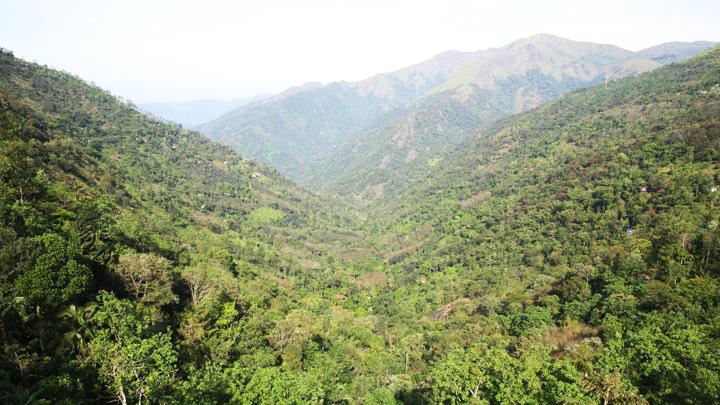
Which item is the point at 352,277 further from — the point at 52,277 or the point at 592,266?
the point at 52,277

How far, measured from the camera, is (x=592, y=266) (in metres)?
72.7

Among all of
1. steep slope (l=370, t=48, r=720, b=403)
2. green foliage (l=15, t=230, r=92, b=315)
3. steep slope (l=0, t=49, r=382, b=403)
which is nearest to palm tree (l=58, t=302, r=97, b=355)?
steep slope (l=0, t=49, r=382, b=403)

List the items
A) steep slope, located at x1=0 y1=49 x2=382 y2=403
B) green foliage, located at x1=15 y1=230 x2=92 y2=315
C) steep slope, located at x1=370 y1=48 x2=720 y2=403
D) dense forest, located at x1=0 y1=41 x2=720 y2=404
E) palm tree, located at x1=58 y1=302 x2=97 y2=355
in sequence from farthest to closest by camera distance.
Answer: steep slope, located at x1=370 y1=48 x2=720 y2=403 → dense forest, located at x1=0 y1=41 x2=720 y2=404 → green foliage, located at x1=15 y1=230 x2=92 y2=315 → palm tree, located at x1=58 y1=302 x2=97 y2=355 → steep slope, located at x1=0 y1=49 x2=382 y2=403

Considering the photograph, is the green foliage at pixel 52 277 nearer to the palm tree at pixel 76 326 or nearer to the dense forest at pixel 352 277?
the dense forest at pixel 352 277

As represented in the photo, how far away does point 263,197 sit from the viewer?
192 meters

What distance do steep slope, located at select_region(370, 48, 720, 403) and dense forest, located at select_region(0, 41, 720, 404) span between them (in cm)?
40

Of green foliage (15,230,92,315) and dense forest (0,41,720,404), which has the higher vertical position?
green foliage (15,230,92,315)

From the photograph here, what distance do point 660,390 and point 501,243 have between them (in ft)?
315

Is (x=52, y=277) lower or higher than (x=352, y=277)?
higher

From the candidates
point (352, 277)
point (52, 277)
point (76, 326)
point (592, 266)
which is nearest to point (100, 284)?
point (52, 277)

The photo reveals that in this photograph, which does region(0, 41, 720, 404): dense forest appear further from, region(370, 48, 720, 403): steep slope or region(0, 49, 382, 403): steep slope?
region(370, 48, 720, 403): steep slope

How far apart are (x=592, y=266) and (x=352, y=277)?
8031 cm

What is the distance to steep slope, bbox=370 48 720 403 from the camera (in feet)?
98.8

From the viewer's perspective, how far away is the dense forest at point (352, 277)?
25.0m
